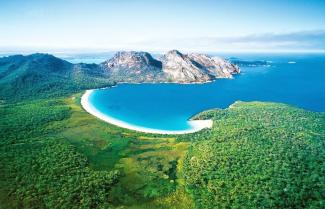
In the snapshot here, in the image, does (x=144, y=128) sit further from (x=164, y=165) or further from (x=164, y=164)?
(x=164, y=165)

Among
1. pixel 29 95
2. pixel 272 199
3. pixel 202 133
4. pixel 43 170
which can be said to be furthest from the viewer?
pixel 29 95

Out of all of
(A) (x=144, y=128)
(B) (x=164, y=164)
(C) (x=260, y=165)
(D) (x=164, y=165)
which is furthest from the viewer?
(A) (x=144, y=128)

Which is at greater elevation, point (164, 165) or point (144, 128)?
point (144, 128)

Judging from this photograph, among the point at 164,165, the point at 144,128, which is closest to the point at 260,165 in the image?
the point at 164,165

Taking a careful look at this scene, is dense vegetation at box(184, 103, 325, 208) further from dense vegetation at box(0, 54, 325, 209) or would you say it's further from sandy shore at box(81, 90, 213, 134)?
sandy shore at box(81, 90, 213, 134)

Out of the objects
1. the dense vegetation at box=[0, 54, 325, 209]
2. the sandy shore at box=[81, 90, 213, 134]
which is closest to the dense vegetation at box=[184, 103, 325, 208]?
the dense vegetation at box=[0, 54, 325, 209]

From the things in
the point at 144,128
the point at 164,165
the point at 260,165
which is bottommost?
the point at 164,165

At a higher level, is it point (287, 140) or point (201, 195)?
point (287, 140)

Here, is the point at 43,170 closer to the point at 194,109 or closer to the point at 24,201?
the point at 24,201

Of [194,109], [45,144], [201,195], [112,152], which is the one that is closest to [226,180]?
[201,195]
